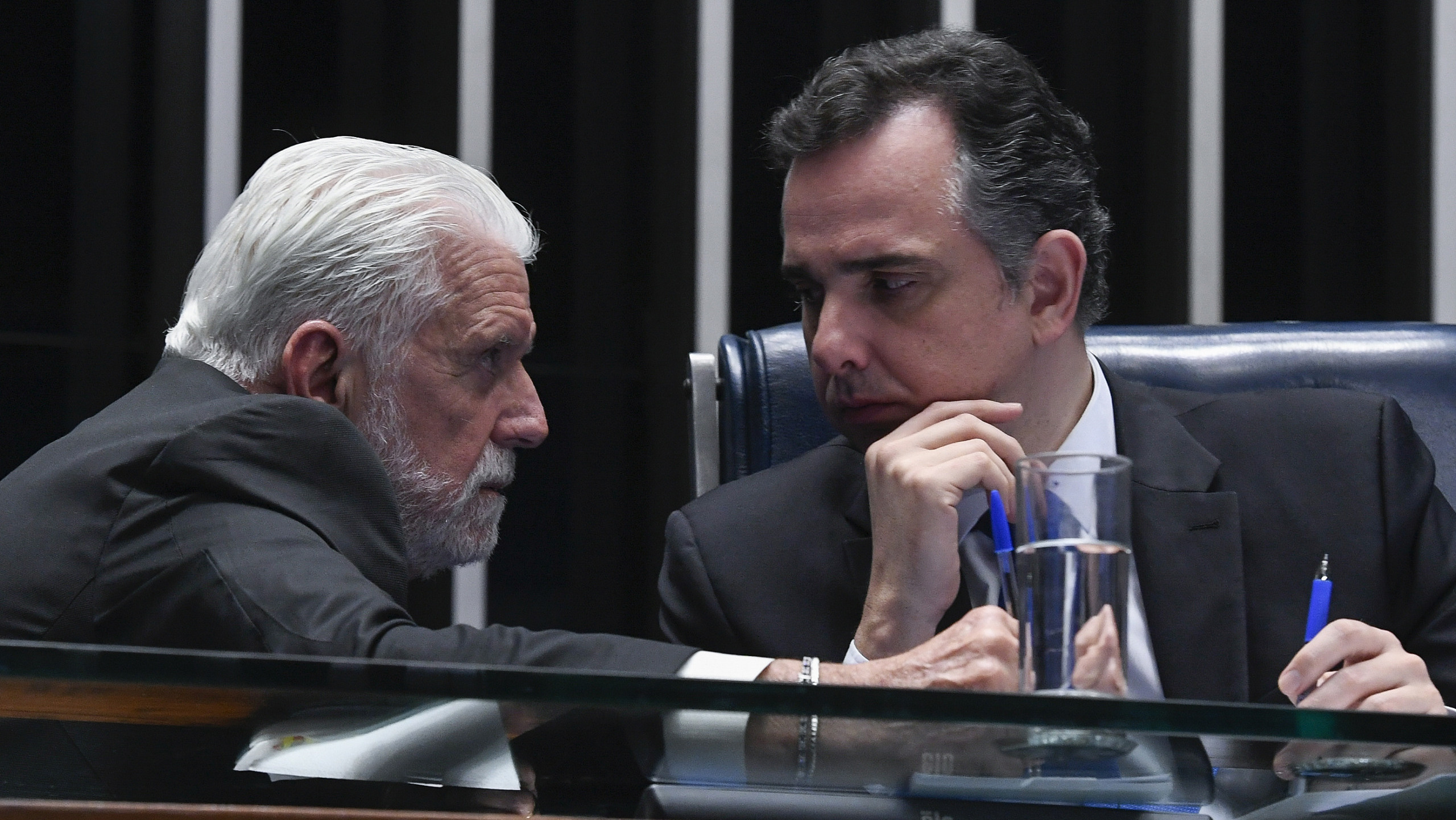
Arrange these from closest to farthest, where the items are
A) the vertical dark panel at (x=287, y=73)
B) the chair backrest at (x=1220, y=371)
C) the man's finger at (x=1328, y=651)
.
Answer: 1. the man's finger at (x=1328, y=651)
2. the chair backrest at (x=1220, y=371)
3. the vertical dark panel at (x=287, y=73)

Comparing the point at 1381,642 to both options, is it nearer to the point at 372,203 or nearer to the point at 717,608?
the point at 717,608

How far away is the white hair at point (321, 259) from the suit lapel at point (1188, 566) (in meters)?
0.79

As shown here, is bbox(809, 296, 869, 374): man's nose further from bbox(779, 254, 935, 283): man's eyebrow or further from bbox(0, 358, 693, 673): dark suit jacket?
bbox(0, 358, 693, 673): dark suit jacket

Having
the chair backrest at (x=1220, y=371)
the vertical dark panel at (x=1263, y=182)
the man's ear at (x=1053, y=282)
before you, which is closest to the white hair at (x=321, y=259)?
the chair backrest at (x=1220, y=371)

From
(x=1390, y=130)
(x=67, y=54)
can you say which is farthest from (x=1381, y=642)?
(x=67, y=54)

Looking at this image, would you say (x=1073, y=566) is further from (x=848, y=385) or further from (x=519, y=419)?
(x=519, y=419)

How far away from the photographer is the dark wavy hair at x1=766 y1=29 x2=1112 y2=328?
1543 mm

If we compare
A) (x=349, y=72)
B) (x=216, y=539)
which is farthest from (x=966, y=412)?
(x=349, y=72)

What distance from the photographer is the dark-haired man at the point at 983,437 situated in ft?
4.91

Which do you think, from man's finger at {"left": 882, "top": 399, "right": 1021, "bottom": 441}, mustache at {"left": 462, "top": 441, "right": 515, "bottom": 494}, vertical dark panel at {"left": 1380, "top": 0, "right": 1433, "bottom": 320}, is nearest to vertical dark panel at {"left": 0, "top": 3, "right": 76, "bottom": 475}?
mustache at {"left": 462, "top": 441, "right": 515, "bottom": 494}

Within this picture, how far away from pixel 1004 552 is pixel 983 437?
34 cm

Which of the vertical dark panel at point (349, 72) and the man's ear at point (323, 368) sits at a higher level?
the vertical dark panel at point (349, 72)

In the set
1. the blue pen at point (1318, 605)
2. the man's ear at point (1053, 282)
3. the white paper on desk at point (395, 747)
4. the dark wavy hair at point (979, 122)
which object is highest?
the dark wavy hair at point (979, 122)

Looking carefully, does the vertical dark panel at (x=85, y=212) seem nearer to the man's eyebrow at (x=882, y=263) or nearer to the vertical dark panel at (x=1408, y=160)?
the man's eyebrow at (x=882, y=263)
